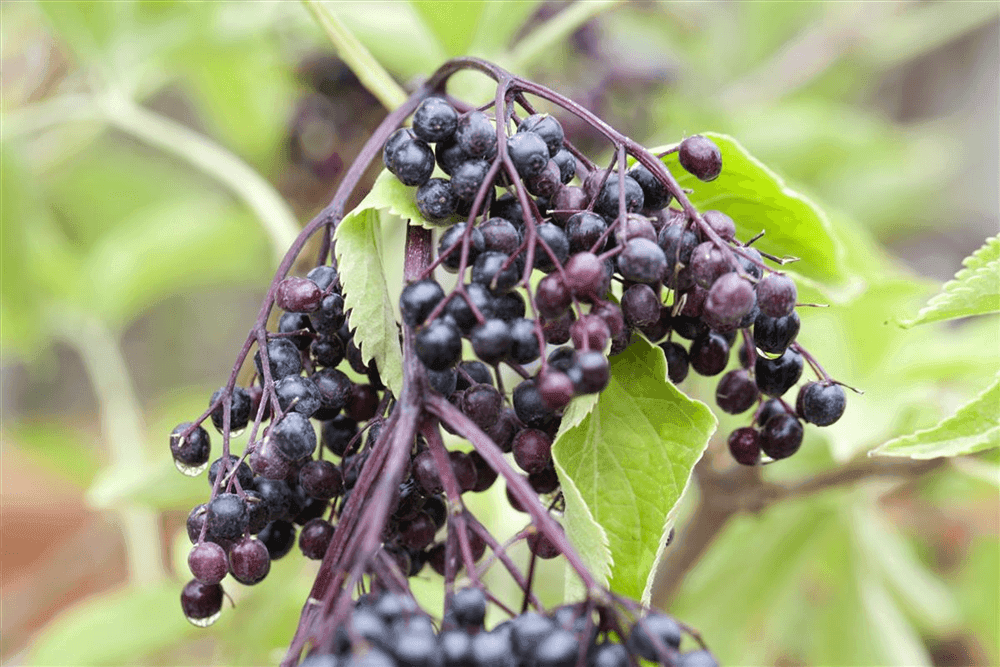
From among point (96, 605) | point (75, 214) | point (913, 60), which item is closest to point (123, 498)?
point (96, 605)

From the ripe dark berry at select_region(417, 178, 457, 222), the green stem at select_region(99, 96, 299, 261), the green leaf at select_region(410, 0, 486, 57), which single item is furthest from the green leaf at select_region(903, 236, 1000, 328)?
the green stem at select_region(99, 96, 299, 261)

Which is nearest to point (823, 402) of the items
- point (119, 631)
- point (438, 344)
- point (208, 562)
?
Answer: point (438, 344)

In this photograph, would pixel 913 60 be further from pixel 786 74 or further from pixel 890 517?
pixel 890 517

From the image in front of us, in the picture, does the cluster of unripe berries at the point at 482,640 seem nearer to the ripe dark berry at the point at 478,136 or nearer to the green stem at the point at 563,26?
the ripe dark berry at the point at 478,136

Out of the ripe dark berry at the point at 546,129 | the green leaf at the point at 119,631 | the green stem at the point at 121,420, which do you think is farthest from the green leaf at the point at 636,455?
the green stem at the point at 121,420

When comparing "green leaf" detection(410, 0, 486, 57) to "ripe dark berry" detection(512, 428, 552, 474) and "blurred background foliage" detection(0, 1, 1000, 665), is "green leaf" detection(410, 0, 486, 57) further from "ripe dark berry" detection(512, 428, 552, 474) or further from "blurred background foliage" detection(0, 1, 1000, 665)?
"ripe dark berry" detection(512, 428, 552, 474)
